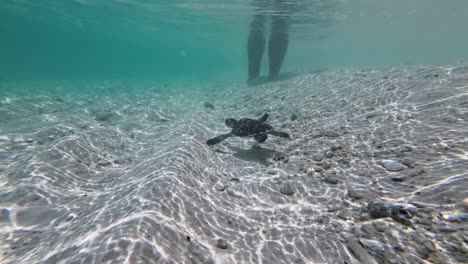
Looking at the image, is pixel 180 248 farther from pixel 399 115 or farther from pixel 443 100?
pixel 443 100

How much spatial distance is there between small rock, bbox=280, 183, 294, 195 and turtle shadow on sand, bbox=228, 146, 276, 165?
1.71 meters

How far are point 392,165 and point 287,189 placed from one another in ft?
7.78

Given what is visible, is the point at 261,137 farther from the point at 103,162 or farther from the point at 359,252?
the point at 103,162

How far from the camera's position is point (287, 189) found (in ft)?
18.9

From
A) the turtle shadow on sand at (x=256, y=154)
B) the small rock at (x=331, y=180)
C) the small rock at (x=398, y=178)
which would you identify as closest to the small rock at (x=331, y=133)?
the turtle shadow on sand at (x=256, y=154)

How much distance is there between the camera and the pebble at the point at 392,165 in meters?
5.28

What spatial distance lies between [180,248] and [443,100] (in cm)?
883

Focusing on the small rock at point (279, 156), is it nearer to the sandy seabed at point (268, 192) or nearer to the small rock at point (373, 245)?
the sandy seabed at point (268, 192)

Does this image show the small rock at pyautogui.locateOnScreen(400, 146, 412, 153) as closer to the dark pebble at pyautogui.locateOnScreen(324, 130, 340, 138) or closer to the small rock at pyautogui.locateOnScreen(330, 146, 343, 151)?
the small rock at pyautogui.locateOnScreen(330, 146, 343, 151)

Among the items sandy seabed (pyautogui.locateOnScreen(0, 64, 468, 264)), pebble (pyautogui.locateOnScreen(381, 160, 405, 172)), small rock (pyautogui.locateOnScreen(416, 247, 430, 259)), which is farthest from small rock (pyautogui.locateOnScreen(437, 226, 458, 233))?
pebble (pyautogui.locateOnScreen(381, 160, 405, 172))

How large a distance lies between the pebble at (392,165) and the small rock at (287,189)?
215 cm

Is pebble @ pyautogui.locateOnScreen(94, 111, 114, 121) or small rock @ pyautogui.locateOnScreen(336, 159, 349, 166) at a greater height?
small rock @ pyautogui.locateOnScreen(336, 159, 349, 166)

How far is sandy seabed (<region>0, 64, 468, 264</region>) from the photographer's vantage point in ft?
11.7

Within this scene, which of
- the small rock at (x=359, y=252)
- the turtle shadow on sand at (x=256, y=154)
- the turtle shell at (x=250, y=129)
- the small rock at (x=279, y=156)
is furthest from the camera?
the turtle shadow on sand at (x=256, y=154)
